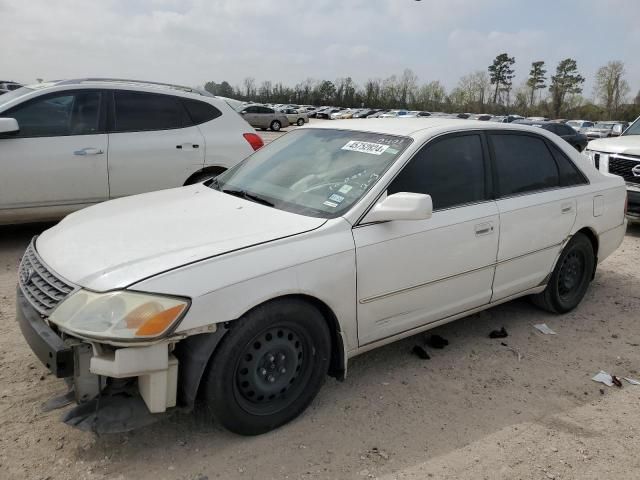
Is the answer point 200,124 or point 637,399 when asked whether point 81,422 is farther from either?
point 200,124

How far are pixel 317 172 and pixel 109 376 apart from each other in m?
1.77

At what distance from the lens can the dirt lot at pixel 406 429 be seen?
8.39 feet

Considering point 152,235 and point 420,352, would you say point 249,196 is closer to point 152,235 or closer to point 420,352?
point 152,235

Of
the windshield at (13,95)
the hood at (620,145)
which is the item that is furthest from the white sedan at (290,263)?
the hood at (620,145)

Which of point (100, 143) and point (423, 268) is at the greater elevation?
point (100, 143)

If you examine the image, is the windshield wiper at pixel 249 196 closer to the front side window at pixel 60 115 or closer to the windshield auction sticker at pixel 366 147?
the windshield auction sticker at pixel 366 147

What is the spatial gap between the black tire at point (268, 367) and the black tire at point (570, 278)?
7.88ft

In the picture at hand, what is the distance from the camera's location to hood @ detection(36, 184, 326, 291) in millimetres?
2500

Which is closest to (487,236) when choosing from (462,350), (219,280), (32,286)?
(462,350)

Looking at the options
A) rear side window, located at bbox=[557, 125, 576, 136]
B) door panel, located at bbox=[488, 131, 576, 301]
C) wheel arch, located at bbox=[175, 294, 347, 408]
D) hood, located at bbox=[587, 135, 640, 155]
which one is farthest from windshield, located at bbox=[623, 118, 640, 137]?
rear side window, located at bbox=[557, 125, 576, 136]

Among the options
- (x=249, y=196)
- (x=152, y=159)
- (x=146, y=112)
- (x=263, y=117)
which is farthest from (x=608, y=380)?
(x=263, y=117)

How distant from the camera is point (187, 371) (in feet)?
8.09

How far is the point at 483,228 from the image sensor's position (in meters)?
3.59

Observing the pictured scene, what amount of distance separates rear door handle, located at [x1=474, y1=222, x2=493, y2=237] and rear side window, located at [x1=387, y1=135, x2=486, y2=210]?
18 centimetres
